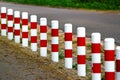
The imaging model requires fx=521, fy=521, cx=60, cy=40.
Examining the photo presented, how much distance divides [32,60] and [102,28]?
9.48 m

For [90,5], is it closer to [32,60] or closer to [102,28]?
[102,28]

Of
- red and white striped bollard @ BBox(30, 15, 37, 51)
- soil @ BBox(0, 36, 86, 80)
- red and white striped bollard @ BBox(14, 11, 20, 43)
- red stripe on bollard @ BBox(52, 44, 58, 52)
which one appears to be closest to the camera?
soil @ BBox(0, 36, 86, 80)

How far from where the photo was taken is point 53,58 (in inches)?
473

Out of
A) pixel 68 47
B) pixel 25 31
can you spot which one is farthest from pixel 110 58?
pixel 25 31

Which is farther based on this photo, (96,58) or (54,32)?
(54,32)

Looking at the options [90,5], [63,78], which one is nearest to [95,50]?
[63,78]

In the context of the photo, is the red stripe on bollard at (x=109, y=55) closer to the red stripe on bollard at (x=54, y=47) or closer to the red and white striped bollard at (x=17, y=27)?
the red stripe on bollard at (x=54, y=47)

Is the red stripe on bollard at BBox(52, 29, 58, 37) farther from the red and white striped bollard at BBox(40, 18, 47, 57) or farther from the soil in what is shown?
the red and white striped bollard at BBox(40, 18, 47, 57)

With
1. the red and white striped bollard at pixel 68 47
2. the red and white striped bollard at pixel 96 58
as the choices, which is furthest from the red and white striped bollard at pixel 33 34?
the red and white striped bollard at pixel 96 58

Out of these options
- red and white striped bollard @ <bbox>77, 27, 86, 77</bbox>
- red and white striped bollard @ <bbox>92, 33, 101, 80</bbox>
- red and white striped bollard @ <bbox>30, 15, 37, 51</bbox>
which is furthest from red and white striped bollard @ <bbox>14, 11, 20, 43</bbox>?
red and white striped bollard @ <bbox>92, 33, 101, 80</bbox>

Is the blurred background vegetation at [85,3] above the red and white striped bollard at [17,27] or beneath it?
beneath

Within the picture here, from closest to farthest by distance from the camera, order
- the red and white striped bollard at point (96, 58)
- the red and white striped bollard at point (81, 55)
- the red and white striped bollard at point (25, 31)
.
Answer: the red and white striped bollard at point (96, 58) < the red and white striped bollard at point (81, 55) < the red and white striped bollard at point (25, 31)

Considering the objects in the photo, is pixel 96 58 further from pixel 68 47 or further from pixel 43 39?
pixel 43 39

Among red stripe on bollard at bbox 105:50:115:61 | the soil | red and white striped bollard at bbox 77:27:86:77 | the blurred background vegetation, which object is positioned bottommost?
the blurred background vegetation
